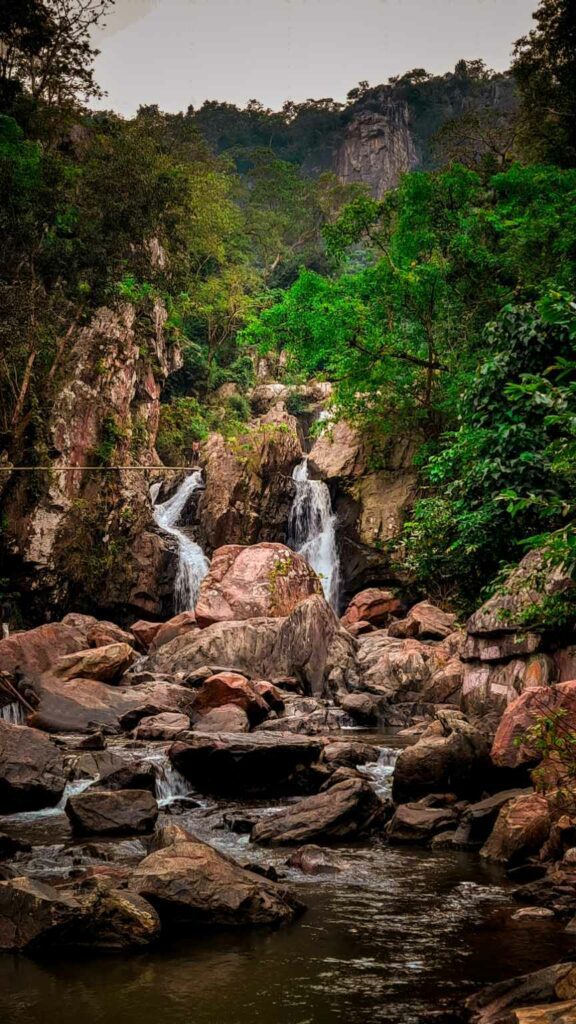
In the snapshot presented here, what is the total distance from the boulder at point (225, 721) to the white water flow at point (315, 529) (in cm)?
1340

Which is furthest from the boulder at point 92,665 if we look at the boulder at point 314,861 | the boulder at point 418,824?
the boulder at point 314,861

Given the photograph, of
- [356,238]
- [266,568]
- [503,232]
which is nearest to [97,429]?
[266,568]

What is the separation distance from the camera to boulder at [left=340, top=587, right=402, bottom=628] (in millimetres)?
23656

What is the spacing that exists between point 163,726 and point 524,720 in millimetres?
6553

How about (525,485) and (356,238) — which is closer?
(525,485)

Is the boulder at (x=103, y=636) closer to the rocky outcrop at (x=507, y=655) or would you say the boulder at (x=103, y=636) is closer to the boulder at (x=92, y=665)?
the boulder at (x=92, y=665)

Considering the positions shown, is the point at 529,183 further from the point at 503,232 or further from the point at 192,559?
the point at 192,559

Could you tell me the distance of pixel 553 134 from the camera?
23188mm

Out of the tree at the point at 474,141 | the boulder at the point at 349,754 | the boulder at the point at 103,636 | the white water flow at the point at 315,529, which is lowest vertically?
the boulder at the point at 349,754

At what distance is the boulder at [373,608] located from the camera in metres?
23.7

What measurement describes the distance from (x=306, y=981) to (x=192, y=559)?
850 inches

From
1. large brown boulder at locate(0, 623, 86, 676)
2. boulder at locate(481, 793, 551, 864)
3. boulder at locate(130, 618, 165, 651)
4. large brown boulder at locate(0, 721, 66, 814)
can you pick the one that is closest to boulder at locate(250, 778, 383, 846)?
boulder at locate(481, 793, 551, 864)

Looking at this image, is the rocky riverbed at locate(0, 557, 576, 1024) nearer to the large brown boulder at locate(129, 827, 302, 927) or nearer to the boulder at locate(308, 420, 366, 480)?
the large brown boulder at locate(129, 827, 302, 927)

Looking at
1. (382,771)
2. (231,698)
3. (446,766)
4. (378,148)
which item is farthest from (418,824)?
(378,148)
